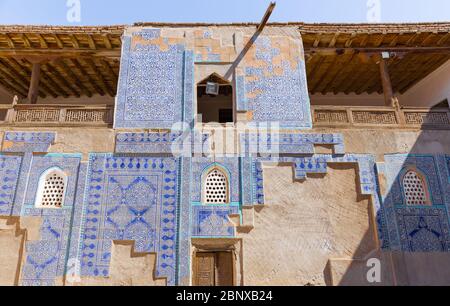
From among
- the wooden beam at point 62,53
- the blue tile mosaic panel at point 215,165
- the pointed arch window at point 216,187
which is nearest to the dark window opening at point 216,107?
the wooden beam at point 62,53

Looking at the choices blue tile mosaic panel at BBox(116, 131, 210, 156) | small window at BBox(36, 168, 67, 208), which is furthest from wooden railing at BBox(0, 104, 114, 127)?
small window at BBox(36, 168, 67, 208)

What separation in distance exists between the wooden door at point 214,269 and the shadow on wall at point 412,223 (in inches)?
72.5

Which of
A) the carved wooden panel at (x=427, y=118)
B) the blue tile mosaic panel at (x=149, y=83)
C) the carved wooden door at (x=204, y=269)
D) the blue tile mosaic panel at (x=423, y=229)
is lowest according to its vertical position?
the carved wooden door at (x=204, y=269)

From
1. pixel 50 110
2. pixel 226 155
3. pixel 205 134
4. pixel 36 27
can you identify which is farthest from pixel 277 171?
pixel 36 27

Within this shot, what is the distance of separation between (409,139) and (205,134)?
440cm

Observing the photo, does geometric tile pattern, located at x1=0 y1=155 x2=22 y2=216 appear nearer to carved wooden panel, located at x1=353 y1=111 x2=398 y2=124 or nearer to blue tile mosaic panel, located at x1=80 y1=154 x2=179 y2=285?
blue tile mosaic panel, located at x1=80 y1=154 x2=179 y2=285

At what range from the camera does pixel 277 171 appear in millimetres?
8492

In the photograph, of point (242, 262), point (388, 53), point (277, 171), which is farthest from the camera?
point (388, 53)

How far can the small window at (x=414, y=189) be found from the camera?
8.48m

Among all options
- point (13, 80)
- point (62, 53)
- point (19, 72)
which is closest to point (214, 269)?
point (62, 53)

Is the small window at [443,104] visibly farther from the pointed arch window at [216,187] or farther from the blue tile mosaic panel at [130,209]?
the blue tile mosaic panel at [130,209]

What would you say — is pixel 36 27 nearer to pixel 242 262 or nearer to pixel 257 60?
pixel 257 60

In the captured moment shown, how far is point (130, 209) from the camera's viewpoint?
8109mm

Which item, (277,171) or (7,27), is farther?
(7,27)
